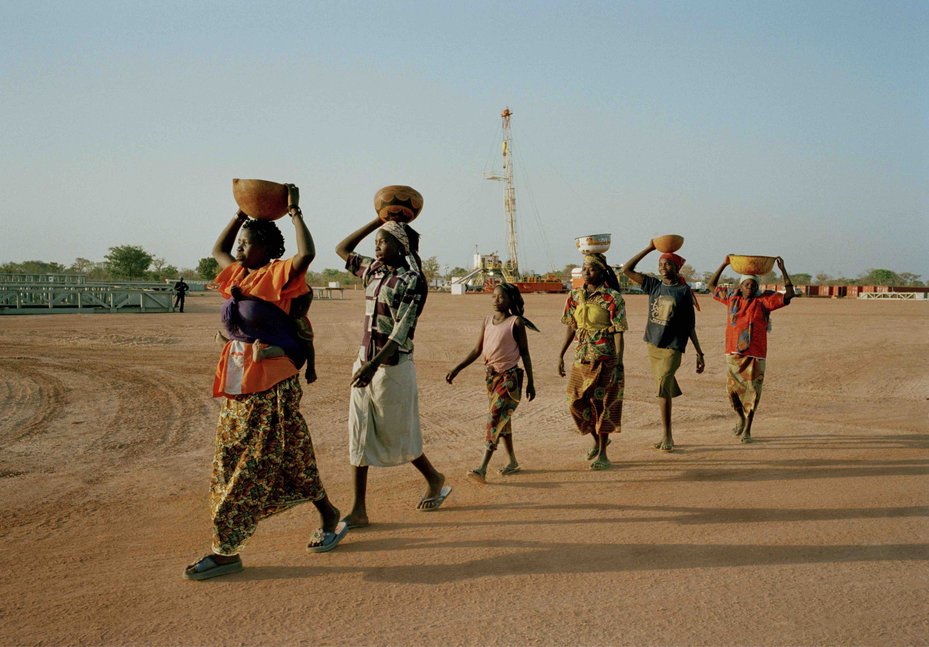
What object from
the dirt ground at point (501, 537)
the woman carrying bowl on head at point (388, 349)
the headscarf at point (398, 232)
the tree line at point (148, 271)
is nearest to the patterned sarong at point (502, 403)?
the dirt ground at point (501, 537)

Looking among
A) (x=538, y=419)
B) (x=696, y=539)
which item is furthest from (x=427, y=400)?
(x=696, y=539)

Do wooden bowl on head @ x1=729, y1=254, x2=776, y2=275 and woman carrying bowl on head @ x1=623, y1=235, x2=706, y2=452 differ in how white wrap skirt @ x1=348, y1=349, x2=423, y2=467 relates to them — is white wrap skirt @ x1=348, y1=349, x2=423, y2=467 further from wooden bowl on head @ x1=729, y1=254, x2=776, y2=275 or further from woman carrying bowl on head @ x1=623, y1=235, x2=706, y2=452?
wooden bowl on head @ x1=729, y1=254, x2=776, y2=275

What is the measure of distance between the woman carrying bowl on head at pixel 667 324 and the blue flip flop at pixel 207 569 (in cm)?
467

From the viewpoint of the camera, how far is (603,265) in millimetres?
6375

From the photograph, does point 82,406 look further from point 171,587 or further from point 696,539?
point 696,539

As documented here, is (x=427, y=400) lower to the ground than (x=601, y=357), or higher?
lower

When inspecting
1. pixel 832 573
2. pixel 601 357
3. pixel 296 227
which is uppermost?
pixel 296 227

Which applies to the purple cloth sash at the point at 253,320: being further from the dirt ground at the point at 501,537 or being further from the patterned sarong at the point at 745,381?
the patterned sarong at the point at 745,381

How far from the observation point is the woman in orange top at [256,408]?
12.0 ft

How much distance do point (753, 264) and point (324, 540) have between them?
5.66 meters

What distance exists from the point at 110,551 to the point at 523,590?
Answer: 8.47ft

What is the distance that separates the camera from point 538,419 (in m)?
8.55

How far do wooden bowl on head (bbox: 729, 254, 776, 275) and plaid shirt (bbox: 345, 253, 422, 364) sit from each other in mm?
4635

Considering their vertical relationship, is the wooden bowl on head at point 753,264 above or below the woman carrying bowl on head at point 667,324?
above
